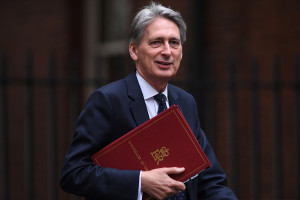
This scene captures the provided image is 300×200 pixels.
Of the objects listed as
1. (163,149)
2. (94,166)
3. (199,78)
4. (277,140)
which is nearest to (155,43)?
(163,149)

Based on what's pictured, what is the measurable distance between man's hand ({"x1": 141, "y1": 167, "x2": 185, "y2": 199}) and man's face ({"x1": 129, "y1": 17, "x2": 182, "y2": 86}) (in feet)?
1.35

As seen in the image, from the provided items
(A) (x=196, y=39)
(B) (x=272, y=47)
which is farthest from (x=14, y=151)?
(B) (x=272, y=47)

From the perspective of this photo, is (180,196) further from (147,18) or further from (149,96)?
(147,18)

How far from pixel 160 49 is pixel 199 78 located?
13.6 ft

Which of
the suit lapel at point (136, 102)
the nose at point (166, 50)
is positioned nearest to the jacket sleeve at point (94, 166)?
the suit lapel at point (136, 102)

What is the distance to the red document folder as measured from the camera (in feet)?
7.24

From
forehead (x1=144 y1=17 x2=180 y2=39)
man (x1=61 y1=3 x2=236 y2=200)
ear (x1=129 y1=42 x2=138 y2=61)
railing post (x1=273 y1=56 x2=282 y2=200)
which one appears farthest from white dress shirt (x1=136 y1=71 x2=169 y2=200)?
railing post (x1=273 y1=56 x2=282 y2=200)

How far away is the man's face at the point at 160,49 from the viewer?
2.32 m

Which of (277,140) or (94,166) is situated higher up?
(94,166)

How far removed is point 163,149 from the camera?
2.22 meters

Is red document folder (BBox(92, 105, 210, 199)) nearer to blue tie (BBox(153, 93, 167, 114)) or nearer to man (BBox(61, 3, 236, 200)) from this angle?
man (BBox(61, 3, 236, 200))

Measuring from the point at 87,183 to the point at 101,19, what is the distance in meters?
6.68

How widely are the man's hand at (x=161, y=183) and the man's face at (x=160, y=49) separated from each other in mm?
412

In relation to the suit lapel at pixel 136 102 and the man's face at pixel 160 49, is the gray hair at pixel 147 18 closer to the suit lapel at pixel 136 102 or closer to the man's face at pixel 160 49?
the man's face at pixel 160 49
